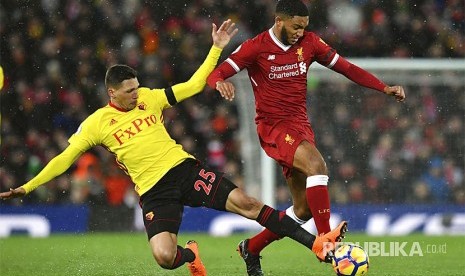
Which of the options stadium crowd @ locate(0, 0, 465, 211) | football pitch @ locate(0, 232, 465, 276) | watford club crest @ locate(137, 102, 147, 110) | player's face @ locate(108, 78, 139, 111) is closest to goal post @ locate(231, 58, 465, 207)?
stadium crowd @ locate(0, 0, 465, 211)

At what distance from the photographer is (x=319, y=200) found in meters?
8.19

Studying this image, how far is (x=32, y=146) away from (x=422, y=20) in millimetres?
7408

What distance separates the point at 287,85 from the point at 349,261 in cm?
195

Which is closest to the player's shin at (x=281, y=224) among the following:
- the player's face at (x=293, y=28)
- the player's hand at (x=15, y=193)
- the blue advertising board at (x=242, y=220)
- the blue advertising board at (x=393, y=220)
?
the player's face at (x=293, y=28)

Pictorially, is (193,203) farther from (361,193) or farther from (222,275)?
(361,193)

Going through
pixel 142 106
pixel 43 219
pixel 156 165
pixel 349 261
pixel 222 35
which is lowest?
pixel 43 219

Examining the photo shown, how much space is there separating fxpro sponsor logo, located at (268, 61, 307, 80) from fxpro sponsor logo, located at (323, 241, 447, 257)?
125 inches

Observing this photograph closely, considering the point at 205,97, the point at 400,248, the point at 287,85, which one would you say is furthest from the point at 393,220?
the point at 287,85

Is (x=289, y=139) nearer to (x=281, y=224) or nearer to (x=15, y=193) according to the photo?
(x=281, y=224)

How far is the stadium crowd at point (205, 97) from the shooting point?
14.6 metres

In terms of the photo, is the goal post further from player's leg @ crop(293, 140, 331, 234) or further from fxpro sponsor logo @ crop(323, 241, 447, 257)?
player's leg @ crop(293, 140, 331, 234)

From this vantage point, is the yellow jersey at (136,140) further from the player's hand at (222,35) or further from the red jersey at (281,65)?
the red jersey at (281,65)

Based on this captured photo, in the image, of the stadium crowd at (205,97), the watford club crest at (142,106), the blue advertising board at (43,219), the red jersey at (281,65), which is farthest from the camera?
the blue advertising board at (43,219)

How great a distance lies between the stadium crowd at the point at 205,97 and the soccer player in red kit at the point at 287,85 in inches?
227
